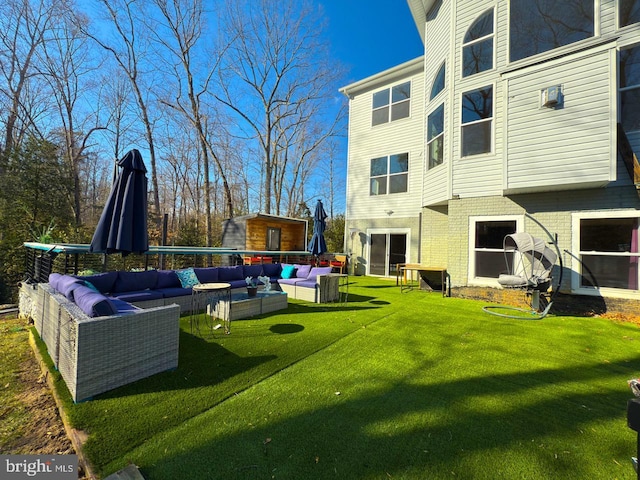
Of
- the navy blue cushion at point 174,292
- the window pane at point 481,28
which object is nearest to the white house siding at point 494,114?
the window pane at point 481,28

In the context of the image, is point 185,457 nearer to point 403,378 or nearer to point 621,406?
point 403,378

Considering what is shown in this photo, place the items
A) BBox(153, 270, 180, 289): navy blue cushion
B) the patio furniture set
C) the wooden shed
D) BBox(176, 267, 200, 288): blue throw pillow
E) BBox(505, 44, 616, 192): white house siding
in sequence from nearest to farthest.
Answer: the patio furniture set, BBox(505, 44, 616, 192): white house siding, BBox(153, 270, 180, 289): navy blue cushion, BBox(176, 267, 200, 288): blue throw pillow, the wooden shed

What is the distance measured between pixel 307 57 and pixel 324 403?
19560 mm

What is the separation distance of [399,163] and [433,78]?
3.21m

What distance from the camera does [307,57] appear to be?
1739 cm

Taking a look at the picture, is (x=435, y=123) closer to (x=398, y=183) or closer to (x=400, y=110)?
(x=398, y=183)

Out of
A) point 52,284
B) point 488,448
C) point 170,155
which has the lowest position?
point 488,448

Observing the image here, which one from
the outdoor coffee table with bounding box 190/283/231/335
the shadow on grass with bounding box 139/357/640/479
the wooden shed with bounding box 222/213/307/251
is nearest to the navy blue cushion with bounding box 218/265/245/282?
the outdoor coffee table with bounding box 190/283/231/335

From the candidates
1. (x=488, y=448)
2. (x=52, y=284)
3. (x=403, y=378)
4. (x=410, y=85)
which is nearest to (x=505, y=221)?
(x=403, y=378)

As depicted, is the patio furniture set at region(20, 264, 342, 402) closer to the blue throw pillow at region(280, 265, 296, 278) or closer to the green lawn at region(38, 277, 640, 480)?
the green lawn at region(38, 277, 640, 480)

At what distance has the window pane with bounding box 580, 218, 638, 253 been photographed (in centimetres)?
Result: 578

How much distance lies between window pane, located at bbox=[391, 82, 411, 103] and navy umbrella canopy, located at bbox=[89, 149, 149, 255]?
1036 centimetres

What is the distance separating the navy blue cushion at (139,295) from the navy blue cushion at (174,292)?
0.10 m

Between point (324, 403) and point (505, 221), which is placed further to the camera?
point (505, 221)
